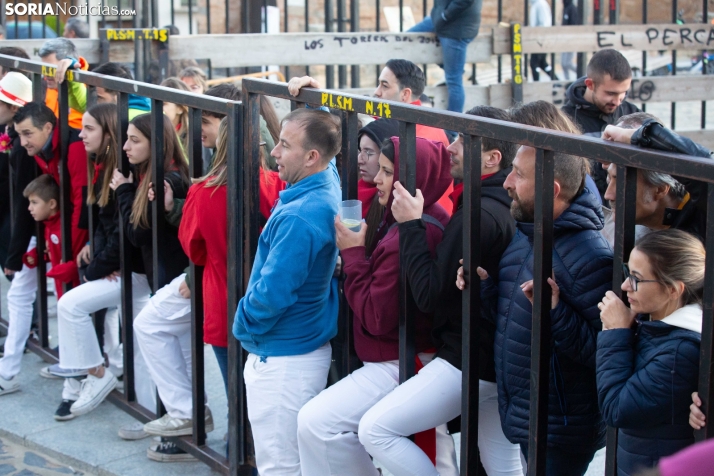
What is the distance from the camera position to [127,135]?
4.30 metres

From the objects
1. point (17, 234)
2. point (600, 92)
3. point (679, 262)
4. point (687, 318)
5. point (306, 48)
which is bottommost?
point (17, 234)

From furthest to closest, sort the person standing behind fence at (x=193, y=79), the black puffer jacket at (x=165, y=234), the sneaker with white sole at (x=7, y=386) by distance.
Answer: the person standing behind fence at (x=193, y=79) < the sneaker with white sole at (x=7, y=386) < the black puffer jacket at (x=165, y=234)

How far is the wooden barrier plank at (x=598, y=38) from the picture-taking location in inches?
324

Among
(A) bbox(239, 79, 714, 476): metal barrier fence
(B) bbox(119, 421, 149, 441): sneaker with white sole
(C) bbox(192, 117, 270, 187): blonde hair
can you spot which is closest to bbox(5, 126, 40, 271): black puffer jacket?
(B) bbox(119, 421, 149, 441): sneaker with white sole

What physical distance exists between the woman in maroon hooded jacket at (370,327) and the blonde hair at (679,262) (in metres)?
0.88

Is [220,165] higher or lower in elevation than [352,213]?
higher

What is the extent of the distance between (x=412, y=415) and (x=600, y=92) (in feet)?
9.01

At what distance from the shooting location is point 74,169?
4859mm

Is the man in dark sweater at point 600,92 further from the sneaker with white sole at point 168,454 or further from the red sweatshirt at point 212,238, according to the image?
the sneaker with white sole at point 168,454

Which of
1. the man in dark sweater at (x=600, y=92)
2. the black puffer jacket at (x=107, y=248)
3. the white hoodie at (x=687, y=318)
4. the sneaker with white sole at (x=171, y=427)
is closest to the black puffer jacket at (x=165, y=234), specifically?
the black puffer jacket at (x=107, y=248)

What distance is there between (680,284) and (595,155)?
1.23ft

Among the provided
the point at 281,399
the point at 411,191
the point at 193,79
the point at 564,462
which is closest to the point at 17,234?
the point at 193,79

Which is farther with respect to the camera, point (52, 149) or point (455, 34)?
point (455, 34)

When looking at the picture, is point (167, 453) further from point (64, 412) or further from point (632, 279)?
point (632, 279)
